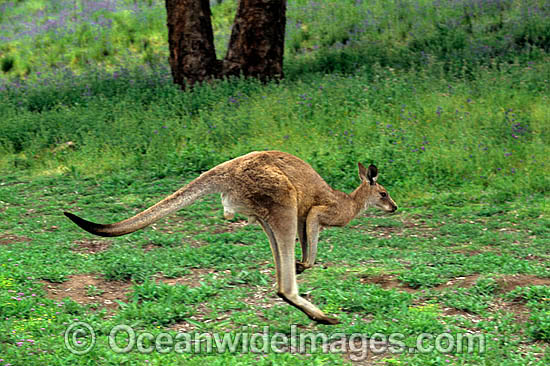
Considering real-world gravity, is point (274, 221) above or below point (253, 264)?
above

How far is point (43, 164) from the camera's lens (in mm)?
12758

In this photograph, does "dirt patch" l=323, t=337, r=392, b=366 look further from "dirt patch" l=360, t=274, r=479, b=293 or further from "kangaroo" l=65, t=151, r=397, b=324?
"dirt patch" l=360, t=274, r=479, b=293

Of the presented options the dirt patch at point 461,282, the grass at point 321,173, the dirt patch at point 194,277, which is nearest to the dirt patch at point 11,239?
the grass at point 321,173

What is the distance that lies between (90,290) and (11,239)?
8.93 feet

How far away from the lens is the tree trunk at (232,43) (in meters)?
14.9

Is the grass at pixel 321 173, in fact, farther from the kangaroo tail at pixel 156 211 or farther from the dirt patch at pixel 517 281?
the kangaroo tail at pixel 156 211

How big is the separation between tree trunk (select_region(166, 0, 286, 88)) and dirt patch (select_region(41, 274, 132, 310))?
8432 millimetres

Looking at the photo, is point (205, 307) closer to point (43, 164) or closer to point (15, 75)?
point (43, 164)

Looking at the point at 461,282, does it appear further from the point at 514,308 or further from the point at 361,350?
the point at 361,350

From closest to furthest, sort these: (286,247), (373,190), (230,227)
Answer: (286,247)
(373,190)
(230,227)

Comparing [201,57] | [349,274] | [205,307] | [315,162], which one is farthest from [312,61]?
[205,307]

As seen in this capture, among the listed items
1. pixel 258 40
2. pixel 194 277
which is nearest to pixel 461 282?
pixel 194 277

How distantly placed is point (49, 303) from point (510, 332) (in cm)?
383

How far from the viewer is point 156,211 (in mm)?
4832
